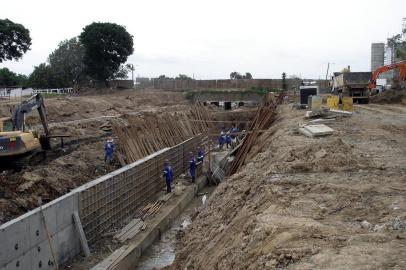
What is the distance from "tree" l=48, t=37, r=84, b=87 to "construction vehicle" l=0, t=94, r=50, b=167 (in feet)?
150

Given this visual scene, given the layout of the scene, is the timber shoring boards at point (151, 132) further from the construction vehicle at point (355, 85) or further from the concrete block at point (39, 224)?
the construction vehicle at point (355, 85)

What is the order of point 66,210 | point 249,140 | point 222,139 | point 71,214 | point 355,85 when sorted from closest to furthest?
1. point 66,210
2. point 71,214
3. point 249,140
4. point 222,139
5. point 355,85

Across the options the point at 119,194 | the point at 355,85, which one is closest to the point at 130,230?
the point at 119,194

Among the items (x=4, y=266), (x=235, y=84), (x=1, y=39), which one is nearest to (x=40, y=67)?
(x=1, y=39)

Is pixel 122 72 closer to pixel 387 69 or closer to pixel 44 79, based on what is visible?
pixel 44 79

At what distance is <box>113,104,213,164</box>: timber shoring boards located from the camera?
789 inches

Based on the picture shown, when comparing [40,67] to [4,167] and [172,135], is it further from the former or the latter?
[4,167]

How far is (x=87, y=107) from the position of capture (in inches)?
1371

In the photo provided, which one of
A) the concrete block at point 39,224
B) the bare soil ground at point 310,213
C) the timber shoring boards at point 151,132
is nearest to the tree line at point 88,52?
the timber shoring boards at point 151,132

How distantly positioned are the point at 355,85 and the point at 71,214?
2471 cm

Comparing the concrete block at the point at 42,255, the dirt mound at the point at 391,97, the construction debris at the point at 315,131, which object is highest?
the dirt mound at the point at 391,97

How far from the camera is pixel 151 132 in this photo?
23.3 metres

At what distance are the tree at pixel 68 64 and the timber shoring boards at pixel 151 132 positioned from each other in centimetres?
3555

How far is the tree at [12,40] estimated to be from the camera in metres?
51.8
